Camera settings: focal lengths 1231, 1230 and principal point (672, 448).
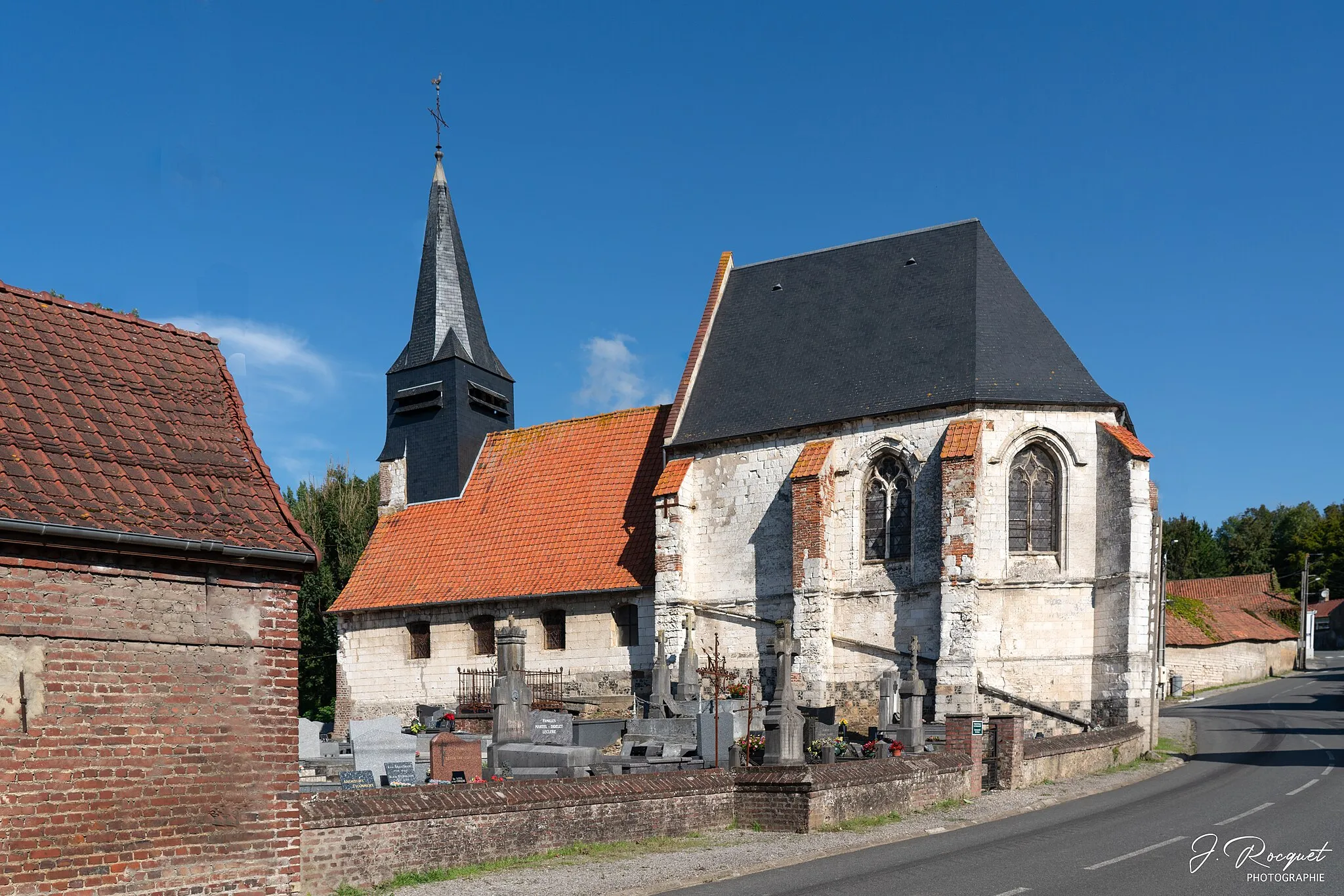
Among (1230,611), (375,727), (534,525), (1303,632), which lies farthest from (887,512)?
(1303,632)

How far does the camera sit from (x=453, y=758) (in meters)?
15.1

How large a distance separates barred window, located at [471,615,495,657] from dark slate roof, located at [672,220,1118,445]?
6.32 m

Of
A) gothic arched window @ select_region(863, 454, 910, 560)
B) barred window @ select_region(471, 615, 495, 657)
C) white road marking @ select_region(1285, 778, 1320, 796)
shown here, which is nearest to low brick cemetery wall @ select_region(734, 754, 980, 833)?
white road marking @ select_region(1285, 778, 1320, 796)

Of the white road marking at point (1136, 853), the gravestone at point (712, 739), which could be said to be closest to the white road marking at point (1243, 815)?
the white road marking at point (1136, 853)

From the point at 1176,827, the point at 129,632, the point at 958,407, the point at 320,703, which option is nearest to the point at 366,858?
the point at 129,632

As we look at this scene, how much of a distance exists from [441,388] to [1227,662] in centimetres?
3272

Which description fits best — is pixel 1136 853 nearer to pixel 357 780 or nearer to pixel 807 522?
pixel 357 780

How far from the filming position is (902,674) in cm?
2438

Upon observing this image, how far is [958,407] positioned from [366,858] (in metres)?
17.3

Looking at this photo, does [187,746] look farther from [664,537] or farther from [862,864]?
[664,537]

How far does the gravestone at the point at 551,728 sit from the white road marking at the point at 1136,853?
26.7 ft

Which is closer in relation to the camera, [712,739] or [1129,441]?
[712,739]

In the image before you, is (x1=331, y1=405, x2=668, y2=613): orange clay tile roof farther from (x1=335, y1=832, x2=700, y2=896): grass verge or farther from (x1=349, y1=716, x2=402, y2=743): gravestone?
(x1=335, y1=832, x2=700, y2=896): grass verge

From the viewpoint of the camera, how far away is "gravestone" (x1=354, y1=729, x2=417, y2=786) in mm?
15047
